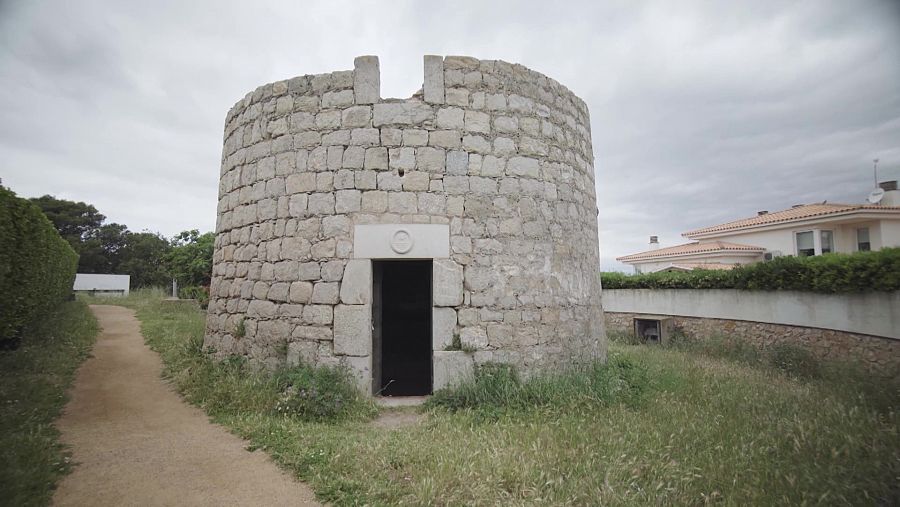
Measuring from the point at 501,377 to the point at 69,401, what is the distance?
509cm

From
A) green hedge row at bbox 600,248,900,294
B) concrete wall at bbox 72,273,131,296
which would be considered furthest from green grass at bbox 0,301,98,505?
concrete wall at bbox 72,273,131,296

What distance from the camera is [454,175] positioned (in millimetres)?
5422

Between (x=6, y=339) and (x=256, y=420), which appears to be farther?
(x=6, y=339)

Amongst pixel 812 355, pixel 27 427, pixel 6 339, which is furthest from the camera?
pixel 812 355

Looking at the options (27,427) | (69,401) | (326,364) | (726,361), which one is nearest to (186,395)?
(69,401)

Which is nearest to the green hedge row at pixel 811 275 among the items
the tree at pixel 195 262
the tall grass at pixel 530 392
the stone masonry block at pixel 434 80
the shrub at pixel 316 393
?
the tall grass at pixel 530 392

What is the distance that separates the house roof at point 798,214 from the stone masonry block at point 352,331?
11566mm

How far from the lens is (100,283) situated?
87.9 ft

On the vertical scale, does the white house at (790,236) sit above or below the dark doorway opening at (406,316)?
above

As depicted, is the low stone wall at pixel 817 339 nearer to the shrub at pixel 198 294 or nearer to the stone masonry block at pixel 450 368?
the stone masonry block at pixel 450 368

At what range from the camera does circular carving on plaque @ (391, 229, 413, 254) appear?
523 cm

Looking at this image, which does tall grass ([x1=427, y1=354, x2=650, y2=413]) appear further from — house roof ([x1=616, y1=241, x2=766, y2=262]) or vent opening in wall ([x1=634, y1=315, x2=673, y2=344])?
house roof ([x1=616, y1=241, x2=766, y2=262])

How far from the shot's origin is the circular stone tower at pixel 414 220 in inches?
206

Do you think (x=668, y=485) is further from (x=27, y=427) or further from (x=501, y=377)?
(x=27, y=427)
